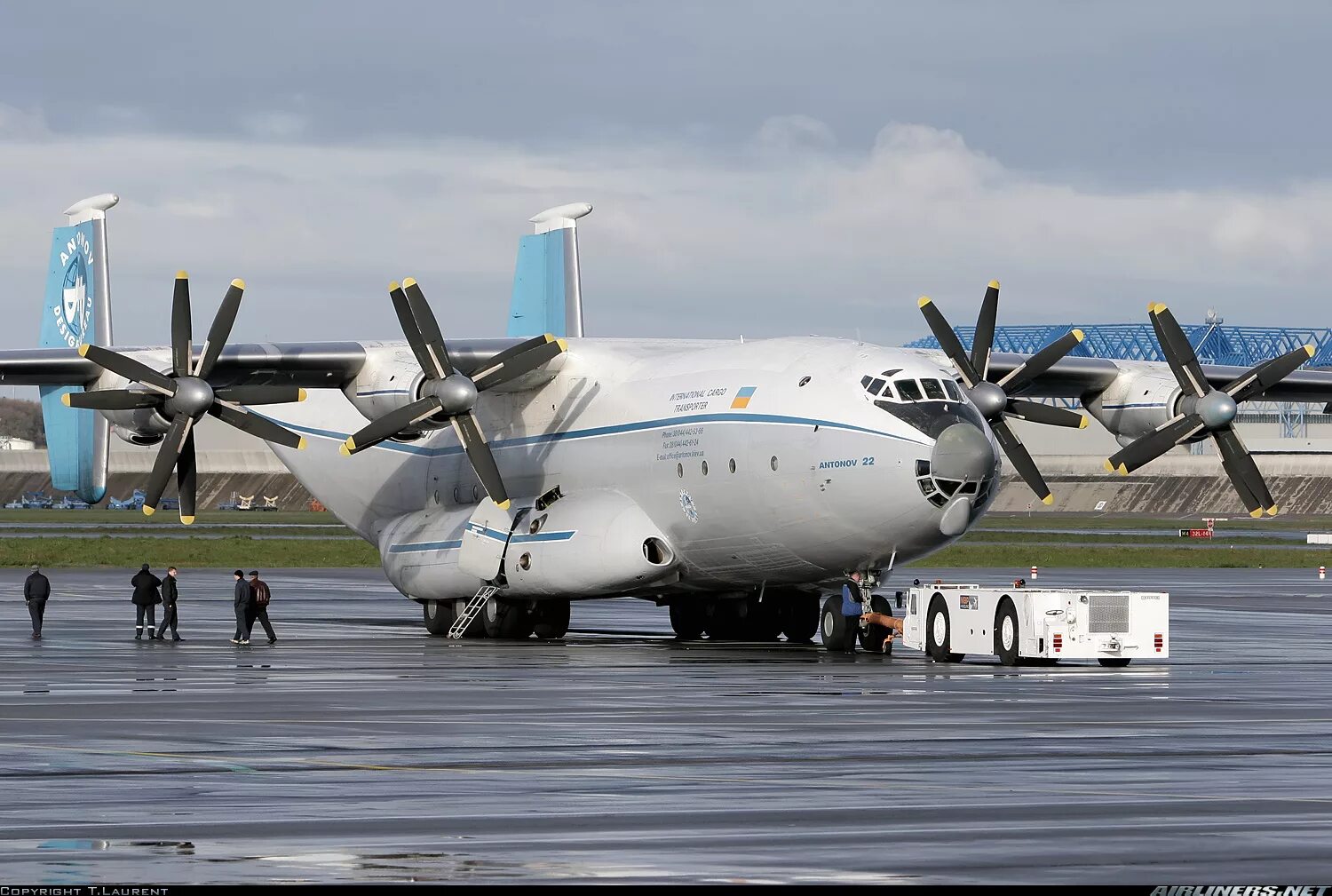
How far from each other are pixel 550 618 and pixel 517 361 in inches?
190

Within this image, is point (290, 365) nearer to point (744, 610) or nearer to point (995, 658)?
point (744, 610)

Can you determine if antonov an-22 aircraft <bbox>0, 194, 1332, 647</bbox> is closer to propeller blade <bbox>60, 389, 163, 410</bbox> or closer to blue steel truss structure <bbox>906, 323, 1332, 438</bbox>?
propeller blade <bbox>60, 389, 163, 410</bbox>

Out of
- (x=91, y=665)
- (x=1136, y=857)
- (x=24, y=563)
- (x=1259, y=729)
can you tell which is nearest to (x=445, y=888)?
(x=1136, y=857)

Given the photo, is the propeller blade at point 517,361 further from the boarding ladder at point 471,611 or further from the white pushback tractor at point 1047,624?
the white pushback tractor at point 1047,624

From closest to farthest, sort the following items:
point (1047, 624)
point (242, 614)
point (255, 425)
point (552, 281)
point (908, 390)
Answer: point (1047, 624) → point (908, 390) → point (242, 614) → point (255, 425) → point (552, 281)

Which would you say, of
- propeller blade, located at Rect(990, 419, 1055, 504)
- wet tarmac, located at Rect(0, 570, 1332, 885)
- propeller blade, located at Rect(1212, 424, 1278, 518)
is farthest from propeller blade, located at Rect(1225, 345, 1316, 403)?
wet tarmac, located at Rect(0, 570, 1332, 885)

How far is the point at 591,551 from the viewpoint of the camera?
3161 centimetres

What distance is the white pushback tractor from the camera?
27.5 meters

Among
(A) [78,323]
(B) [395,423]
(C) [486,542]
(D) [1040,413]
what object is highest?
(A) [78,323]

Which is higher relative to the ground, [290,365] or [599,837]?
[290,365]

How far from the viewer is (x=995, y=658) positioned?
30.1 metres

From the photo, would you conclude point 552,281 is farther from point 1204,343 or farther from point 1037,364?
point 1204,343

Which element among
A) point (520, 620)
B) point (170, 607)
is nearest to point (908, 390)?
point (520, 620)

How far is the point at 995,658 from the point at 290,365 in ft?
42.6
